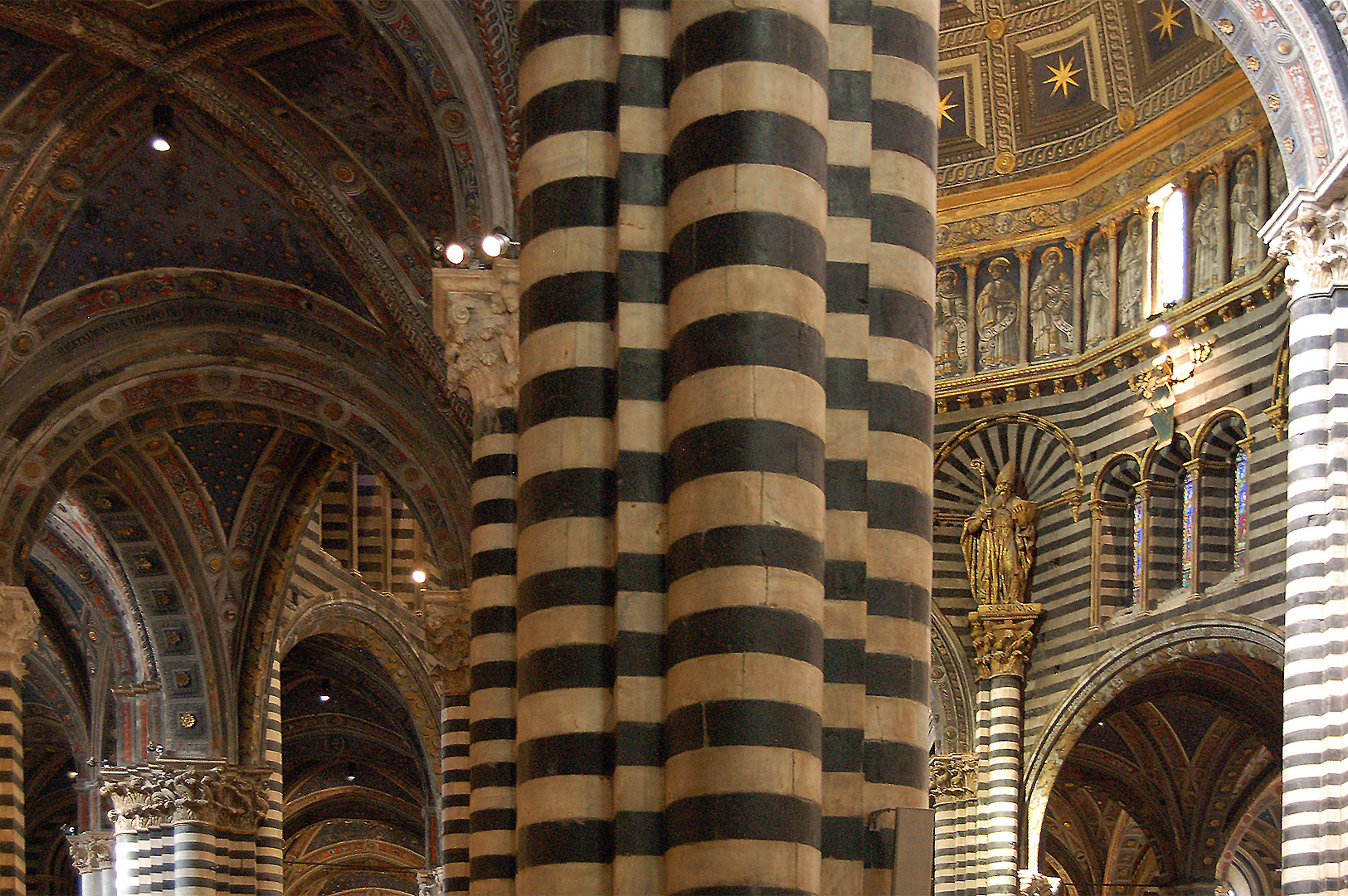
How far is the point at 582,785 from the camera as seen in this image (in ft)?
26.5

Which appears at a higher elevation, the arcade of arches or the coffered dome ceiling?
the coffered dome ceiling

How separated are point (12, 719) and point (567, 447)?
42.3 ft

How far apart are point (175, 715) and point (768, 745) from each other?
18.3m

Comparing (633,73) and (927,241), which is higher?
(633,73)

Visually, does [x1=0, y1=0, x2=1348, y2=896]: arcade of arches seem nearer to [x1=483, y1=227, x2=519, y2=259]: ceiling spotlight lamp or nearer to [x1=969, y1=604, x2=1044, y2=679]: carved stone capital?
[x1=969, y1=604, x2=1044, y2=679]: carved stone capital

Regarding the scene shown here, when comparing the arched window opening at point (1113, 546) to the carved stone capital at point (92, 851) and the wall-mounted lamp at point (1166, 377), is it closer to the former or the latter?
the wall-mounted lamp at point (1166, 377)

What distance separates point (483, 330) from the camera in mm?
13086

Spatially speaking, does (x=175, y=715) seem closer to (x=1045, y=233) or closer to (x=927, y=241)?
(x=1045, y=233)

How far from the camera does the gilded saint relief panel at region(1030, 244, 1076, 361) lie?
26.5 m

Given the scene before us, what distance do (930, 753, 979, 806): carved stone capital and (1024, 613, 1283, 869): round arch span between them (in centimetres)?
86

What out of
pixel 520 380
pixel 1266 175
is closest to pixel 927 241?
pixel 520 380

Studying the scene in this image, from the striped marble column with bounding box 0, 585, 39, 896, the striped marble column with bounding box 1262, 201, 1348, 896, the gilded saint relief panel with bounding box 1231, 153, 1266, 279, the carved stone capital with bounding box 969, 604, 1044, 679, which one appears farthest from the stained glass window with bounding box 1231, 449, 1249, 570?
the striped marble column with bounding box 0, 585, 39, 896

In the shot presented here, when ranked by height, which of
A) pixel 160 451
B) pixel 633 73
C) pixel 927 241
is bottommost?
pixel 927 241

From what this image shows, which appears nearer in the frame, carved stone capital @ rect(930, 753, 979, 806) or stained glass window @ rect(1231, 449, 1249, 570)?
stained glass window @ rect(1231, 449, 1249, 570)
